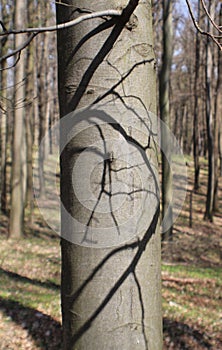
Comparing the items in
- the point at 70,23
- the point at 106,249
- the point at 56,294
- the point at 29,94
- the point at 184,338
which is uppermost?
the point at 70,23

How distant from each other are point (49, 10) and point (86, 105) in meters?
14.7

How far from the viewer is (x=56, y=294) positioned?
247 inches

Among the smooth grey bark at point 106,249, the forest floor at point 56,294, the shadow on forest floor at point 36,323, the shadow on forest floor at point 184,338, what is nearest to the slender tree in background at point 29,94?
the forest floor at point 56,294

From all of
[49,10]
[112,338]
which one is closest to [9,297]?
[112,338]

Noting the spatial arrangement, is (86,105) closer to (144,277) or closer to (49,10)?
(144,277)

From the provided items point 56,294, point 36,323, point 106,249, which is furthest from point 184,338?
point 106,249

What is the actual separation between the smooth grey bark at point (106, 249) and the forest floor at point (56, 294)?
132 inches

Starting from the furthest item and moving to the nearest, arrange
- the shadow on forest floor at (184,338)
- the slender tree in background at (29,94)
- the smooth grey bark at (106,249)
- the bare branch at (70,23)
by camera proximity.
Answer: the slender tree in background at (29,94), the shadow on forest floor at (184,338), the smooth grey bark at (106,249), the bare branch at (70,23)

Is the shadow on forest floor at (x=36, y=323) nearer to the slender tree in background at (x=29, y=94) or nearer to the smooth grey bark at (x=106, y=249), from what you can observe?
the smooth grey bark at (x=106, y=249)

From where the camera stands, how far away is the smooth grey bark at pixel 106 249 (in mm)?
1352

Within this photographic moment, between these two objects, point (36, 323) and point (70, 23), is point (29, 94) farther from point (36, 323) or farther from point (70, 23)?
point (70, 23)

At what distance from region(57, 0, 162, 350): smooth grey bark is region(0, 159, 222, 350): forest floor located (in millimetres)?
3343

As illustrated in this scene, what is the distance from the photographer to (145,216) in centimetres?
140

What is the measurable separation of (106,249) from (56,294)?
205 inches
